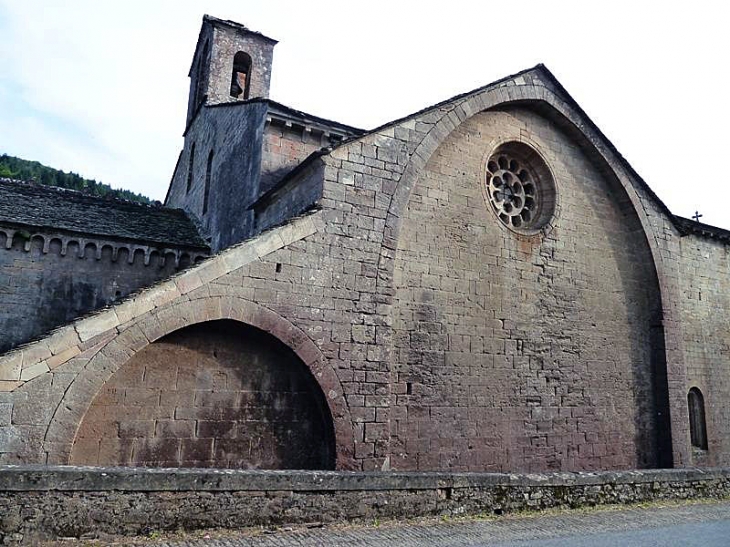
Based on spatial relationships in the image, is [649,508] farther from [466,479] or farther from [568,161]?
[568,161]

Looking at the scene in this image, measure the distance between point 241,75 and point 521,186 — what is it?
9490 millimetres

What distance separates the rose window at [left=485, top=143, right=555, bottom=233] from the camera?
11805 mm

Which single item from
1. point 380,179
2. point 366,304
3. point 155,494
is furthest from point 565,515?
point 380,179

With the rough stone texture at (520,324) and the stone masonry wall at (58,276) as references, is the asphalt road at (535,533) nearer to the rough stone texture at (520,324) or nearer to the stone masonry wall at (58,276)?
the rough stone texture at (520,324)

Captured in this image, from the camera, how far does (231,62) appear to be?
52.8ft

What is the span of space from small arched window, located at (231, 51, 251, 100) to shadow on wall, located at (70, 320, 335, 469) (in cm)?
1048

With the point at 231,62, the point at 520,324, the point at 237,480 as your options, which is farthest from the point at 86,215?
the point at 520,324

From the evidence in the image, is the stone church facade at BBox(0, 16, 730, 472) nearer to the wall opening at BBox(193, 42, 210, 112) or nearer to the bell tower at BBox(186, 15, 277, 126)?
the bell tower at BBox(186, 15, 277, 126)

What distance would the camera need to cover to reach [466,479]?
6508mm

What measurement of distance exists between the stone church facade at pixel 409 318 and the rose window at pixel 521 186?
48mm

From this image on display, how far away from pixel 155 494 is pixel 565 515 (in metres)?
4.92


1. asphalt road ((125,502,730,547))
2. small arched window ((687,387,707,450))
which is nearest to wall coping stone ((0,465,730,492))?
asphalt road ((125,502,730,547))

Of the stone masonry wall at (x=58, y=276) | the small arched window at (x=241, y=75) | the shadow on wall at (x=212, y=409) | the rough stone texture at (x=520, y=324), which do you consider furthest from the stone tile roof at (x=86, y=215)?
the rough stone texture at (x=520, y=324)

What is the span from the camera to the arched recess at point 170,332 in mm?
6566
